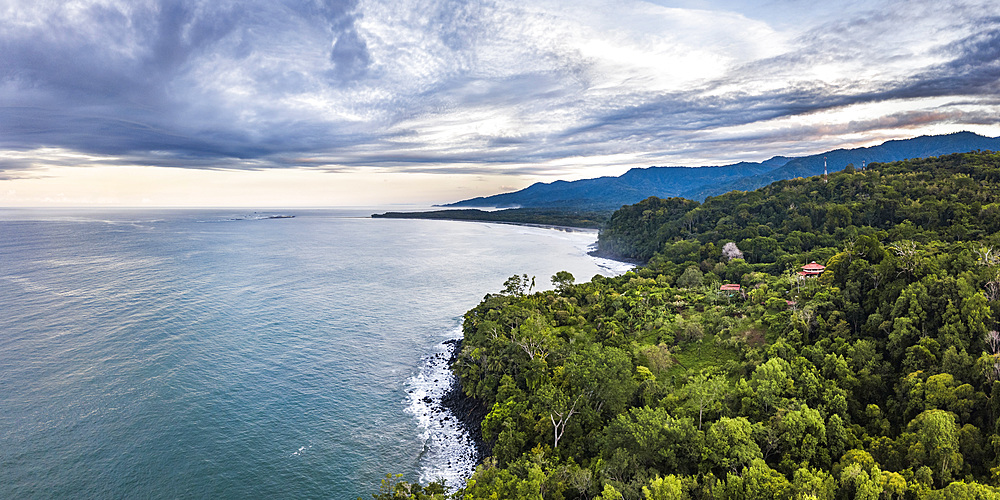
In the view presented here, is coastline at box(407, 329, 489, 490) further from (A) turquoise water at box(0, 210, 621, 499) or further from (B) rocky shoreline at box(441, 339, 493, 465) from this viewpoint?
(A) turquoise water at box(0, 210, 621, 499)

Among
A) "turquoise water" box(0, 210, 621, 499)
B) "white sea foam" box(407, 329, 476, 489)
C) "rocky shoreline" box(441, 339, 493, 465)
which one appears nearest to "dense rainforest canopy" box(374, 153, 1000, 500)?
"rocky shoreline" box(441, 339, 493, 465)

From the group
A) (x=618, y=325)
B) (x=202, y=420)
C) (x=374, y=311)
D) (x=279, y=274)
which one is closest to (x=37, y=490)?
(x=202, y=420)

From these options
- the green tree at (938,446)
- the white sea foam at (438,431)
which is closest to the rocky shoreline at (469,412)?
the white sea foam at (438,431)

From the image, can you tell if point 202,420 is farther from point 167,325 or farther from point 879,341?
point 879,341

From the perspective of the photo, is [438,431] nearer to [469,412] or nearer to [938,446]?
[469,412]

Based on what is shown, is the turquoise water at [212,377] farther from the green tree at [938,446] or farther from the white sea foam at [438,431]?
the green tree at [938,446]

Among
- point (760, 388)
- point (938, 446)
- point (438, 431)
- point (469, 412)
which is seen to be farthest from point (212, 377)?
point (938, 446)
